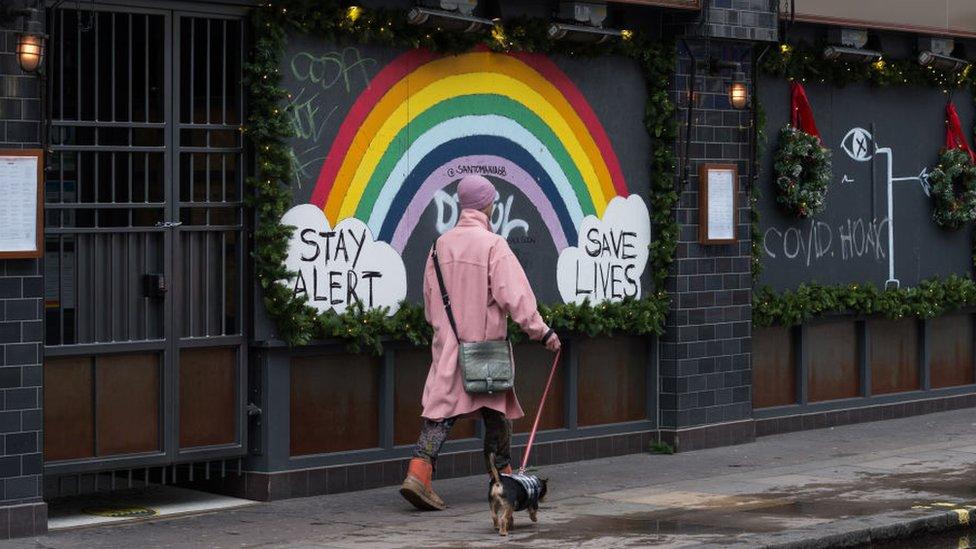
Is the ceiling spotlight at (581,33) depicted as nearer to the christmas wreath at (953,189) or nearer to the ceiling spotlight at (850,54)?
the ceiling spotlight at (850,54)

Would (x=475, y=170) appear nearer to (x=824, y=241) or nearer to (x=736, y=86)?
(x=736, y=86)

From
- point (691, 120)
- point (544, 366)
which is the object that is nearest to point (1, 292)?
point (544, 366)

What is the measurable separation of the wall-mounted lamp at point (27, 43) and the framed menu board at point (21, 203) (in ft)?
1.57

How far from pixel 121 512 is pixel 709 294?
5.32 m

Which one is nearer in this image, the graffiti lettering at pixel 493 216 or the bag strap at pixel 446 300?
the bag strap at pixel 446 300

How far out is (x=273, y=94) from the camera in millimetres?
11078

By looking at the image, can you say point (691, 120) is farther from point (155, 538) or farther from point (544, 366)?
point (155, 538)

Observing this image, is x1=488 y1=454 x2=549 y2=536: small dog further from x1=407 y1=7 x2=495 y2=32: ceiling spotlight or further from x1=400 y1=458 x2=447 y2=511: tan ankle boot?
x1=407 y1=7 x2=495 y2=32: ceiling spotlight

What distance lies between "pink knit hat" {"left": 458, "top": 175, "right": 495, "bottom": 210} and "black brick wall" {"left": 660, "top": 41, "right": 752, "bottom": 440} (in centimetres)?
339

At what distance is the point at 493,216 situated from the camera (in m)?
12.6

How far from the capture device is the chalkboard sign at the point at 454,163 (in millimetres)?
11484

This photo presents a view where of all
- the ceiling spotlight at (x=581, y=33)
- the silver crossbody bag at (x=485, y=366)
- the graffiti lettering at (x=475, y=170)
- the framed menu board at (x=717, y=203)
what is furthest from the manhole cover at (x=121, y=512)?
the framed menu board at (x=717, y=203)

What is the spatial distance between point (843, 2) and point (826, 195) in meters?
1.67

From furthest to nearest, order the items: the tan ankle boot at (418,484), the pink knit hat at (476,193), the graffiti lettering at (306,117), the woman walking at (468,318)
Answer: the graffiti lettering at (306,117), the pink knit hat at (476,193), the tan ankle boot at (418,484), the woman walking at (468,318)
